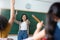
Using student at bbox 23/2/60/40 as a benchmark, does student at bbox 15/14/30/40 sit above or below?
below

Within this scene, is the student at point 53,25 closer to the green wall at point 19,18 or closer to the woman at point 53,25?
the woman at point 53,25

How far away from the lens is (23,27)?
384 cm

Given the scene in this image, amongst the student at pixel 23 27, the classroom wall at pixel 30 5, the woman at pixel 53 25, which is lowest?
the student at pixel 23 27

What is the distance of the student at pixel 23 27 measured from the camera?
12.5 ft

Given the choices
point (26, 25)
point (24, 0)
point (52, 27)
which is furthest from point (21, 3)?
point (52, 27)

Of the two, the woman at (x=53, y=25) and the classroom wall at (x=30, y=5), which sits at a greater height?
the woman at (x=53, y=25)

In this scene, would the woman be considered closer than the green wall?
Yes

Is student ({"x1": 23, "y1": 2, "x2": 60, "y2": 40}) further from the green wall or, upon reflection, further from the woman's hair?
the green wall

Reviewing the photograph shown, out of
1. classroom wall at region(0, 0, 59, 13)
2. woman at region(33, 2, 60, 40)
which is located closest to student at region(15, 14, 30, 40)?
classroom wall at region(0, 0, 59, 13)

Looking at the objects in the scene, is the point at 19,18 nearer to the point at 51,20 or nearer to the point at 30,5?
the point at 30,5

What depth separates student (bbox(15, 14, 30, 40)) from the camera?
3797mm

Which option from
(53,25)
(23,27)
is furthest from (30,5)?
(53,25)

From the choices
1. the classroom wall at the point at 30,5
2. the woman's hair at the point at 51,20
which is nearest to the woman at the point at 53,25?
the woman's hair at the point at 51,20

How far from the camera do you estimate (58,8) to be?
3.25ft
